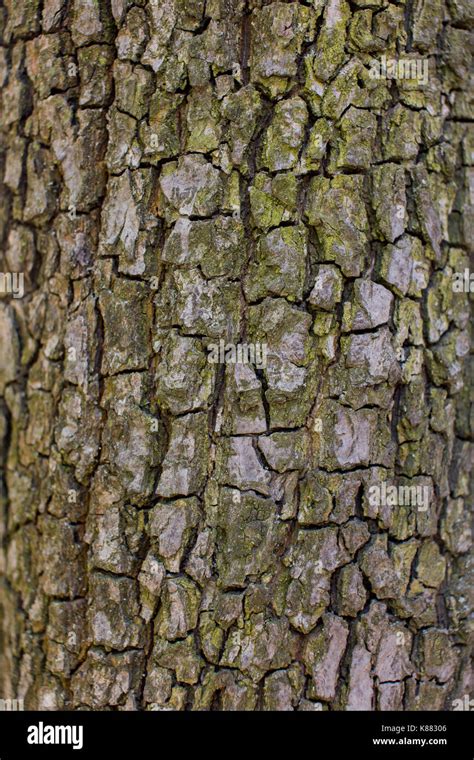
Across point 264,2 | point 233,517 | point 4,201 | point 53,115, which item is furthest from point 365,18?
point 233,517

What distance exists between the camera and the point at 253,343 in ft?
5.32

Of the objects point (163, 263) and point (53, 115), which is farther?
point (53, 115)

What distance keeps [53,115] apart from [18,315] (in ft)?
1.70

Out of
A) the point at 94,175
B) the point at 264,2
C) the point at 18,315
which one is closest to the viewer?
the point at 264,2

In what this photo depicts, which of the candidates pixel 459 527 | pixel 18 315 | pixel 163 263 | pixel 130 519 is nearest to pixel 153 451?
pixel 130 519

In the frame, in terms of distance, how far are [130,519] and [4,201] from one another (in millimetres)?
924

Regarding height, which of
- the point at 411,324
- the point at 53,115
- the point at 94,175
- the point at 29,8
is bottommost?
the point at 411,324

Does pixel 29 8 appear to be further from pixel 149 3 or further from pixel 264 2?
pixel 264 2

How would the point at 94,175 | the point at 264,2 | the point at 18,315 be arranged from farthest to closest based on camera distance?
the point at 18,315 < the point at 94,175 < the point at 264,2

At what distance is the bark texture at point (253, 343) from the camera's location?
1.61 metres

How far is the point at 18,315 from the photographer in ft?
6.27

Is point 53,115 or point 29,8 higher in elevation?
point 29,8

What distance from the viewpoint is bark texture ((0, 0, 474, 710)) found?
1.61 meters

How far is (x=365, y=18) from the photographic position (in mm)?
1608
